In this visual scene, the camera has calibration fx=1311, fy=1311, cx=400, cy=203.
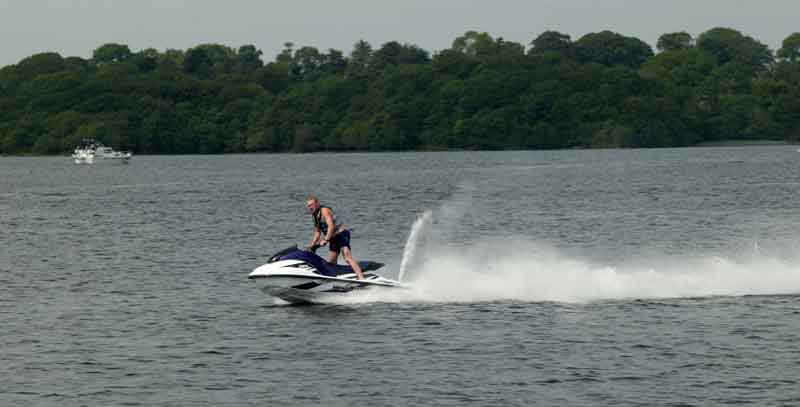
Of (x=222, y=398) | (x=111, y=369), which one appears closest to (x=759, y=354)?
(x=222, y=398)

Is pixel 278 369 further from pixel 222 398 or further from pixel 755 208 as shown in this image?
pixel 755 208

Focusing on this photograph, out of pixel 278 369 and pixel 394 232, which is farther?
pixel 394 232

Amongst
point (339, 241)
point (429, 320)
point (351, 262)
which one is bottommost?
point (429, 320)

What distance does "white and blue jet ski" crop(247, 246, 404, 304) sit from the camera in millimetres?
32125

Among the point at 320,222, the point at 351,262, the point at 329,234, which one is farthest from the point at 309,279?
the point at 320,222

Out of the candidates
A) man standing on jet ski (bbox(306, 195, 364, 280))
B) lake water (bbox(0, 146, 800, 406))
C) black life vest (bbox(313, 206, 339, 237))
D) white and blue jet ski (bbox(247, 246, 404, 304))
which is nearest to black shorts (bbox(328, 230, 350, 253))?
man standing on jet ski (bbox(306, 195, 364, 280))

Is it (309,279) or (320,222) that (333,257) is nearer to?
(309,279)

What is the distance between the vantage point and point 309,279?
1277 inches

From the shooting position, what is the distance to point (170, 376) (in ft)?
86.4

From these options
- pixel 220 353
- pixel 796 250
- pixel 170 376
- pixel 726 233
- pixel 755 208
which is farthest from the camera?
pixel 755 208

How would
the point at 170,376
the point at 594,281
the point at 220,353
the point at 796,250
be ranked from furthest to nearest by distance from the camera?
the point at 796,250 → the point at 594,281 → the point at 220,353 → the point at 170,376

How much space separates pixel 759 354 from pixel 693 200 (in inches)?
2314

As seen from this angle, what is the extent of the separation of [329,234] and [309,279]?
52.6 inches

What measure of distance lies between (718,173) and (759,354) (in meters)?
108
